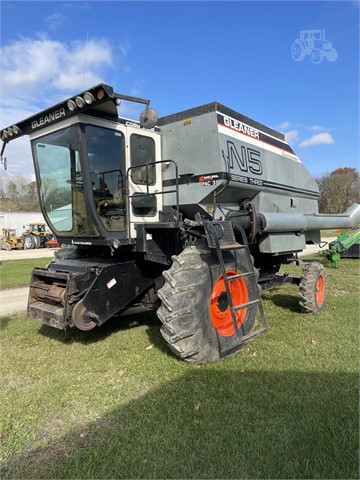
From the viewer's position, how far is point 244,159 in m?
5.84

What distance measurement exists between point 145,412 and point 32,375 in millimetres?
1575

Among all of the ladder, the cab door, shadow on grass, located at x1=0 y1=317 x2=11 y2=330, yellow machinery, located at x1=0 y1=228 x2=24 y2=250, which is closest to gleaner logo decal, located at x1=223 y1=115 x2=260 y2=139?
the cab door

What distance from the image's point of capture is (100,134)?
15.7 ft

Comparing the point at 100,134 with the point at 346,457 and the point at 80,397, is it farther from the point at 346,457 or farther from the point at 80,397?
the point at 346,457

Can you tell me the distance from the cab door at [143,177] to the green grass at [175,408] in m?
1.73

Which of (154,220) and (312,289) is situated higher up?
(154,220)

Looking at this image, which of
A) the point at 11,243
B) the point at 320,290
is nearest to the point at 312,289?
the point at 320,290

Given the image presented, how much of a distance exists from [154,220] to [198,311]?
1.73 m

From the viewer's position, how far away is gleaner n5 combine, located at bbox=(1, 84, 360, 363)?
13.9ft

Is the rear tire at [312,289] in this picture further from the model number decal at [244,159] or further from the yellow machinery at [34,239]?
the yellow machinery at [34,239]

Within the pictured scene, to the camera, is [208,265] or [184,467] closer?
[184,467]

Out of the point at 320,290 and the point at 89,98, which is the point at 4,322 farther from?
the point at 320,290

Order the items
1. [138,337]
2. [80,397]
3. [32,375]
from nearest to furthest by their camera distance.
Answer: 1. [80,397]
2. [32,375]
3. [138,337]

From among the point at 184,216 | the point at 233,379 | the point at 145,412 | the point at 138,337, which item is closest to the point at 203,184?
the point at 184,216
